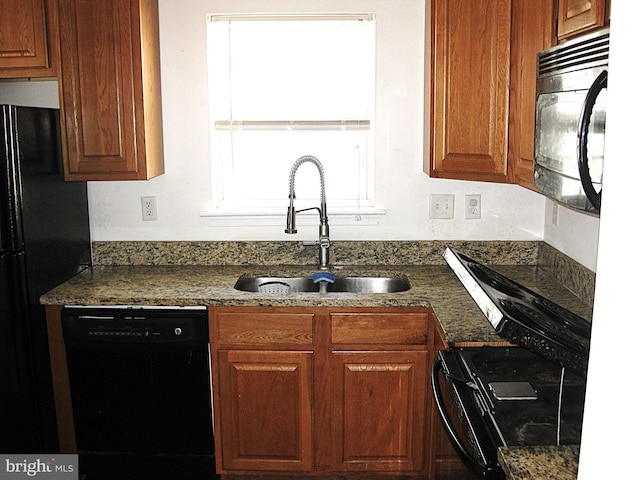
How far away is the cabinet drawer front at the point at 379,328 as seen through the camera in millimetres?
2572

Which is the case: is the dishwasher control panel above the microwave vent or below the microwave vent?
below

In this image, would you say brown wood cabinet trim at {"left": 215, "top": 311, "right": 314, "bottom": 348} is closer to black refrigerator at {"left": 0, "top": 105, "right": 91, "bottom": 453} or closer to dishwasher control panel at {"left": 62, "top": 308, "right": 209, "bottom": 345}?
dishwasher control panel at {"left": 62, "top": 308, "right": 209, "bottom": 345}

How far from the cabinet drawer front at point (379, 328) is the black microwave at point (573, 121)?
0.92 m

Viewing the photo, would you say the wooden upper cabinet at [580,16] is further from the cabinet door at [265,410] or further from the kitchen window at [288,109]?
the cabinet door at [265,410]

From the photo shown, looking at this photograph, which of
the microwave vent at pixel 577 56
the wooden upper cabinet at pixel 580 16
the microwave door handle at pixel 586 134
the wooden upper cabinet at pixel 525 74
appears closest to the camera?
the microwave door handle at pixel 586 134

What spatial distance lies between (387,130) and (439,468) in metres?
1.44

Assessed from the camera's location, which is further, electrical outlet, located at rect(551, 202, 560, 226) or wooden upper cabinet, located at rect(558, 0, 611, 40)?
electrical outlet, located at rect(551, 202, 560, 226)

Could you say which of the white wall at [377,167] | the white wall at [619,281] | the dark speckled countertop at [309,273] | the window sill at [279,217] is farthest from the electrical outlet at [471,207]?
the white wall at [619,281]

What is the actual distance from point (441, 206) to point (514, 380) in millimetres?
1459

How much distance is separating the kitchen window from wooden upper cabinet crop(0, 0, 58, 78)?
2.11 feet

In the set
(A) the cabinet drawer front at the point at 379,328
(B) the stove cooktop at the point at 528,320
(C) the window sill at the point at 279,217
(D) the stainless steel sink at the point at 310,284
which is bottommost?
(A) the cabinet drawer front at the point at 379,328

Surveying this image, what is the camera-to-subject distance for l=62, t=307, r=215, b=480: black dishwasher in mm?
2607

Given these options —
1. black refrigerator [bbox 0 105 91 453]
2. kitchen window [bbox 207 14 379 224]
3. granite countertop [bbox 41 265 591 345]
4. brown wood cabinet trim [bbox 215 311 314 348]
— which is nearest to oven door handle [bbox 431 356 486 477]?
granite countertop [bbox 41 265 591 345]

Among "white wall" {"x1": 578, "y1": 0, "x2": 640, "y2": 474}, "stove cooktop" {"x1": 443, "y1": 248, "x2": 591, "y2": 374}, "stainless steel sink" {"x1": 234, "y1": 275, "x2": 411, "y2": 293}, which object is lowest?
"stainless steel sink" {"x1": 234, "y1": 275, "x2": 411, "y2": 293}
